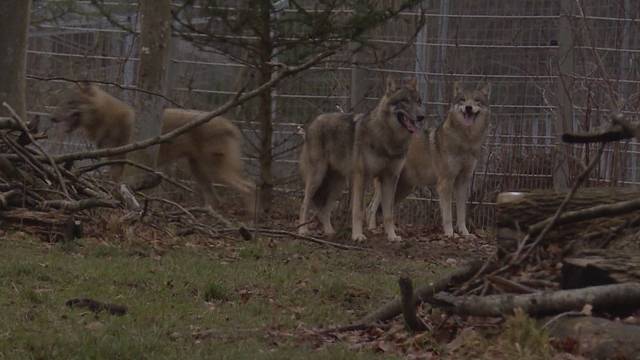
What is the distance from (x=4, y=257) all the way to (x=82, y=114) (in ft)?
21.5

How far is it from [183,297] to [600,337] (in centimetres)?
305

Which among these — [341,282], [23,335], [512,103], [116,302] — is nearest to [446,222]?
[512,103]

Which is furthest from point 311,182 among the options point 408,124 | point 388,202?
point 408,124

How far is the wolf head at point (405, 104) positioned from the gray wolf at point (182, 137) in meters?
2.02

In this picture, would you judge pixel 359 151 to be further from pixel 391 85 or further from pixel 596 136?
pixel 596 136

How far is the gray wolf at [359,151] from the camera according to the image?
536 inches

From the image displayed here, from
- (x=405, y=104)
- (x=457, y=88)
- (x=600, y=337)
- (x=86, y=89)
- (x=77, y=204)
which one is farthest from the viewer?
(x=457, y=88)

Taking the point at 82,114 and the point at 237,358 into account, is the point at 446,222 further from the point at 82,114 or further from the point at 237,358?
the point at 237,358

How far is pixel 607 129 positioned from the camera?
6.04 m

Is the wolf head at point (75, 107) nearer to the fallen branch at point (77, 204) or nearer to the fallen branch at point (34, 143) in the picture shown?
the fallen branch at point (34, 143)

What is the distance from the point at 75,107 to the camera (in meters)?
14.9

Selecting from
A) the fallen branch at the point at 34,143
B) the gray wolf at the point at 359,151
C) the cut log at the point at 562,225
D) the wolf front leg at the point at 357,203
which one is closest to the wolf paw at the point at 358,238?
the wolf front leg at the point at 357,203

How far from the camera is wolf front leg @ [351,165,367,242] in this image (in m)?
13.0

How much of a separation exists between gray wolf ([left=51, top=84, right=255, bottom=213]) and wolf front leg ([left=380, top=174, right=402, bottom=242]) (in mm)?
1895
